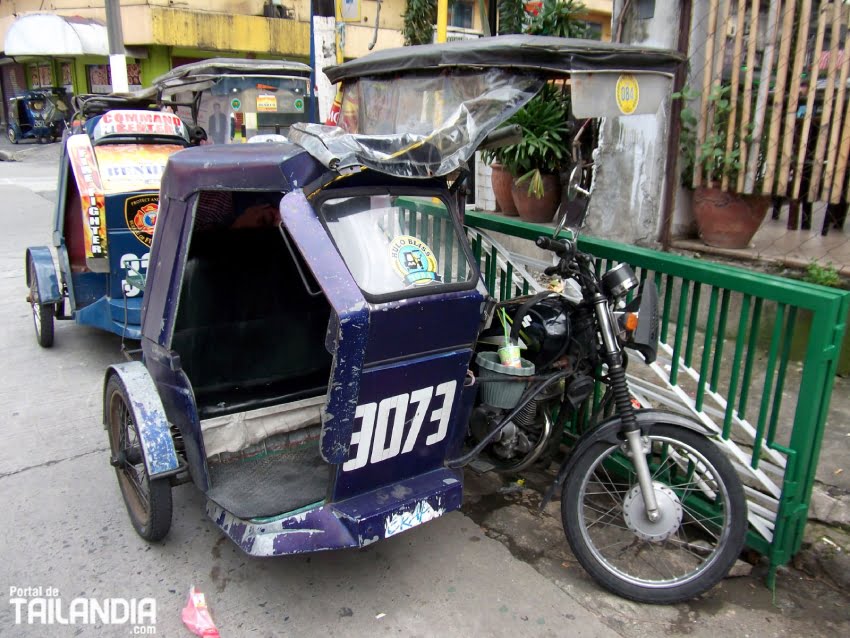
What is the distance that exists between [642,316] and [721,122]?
9.96 feet

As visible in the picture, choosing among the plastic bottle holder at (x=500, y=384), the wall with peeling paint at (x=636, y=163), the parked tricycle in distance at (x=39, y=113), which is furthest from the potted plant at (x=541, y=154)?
the parked tricycle in distance at (x=39, y=113)

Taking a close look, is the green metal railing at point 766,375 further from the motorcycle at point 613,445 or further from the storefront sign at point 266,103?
the storefront sign at point 266,103

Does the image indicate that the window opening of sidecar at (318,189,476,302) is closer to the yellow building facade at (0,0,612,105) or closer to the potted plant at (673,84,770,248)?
the potted plant at (673,84,770,248)

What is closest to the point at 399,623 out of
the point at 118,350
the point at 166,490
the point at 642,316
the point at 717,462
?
the point at 166,490

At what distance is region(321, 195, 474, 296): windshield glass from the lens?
7.98 ft

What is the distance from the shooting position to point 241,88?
8.93 metres

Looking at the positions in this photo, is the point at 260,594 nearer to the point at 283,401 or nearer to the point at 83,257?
the point at 283,401

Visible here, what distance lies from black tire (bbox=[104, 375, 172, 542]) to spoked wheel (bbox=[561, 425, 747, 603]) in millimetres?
1666

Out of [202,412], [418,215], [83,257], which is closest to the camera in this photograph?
[418,215]

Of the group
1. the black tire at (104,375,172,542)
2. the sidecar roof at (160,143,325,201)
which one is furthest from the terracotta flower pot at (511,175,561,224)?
the black tire at (104,375,172,542)

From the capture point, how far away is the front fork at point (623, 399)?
2600 mm

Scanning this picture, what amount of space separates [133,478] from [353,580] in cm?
117

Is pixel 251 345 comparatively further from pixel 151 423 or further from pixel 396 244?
pixel 396 244

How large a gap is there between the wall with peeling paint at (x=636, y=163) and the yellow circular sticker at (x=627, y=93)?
9.62 ft
